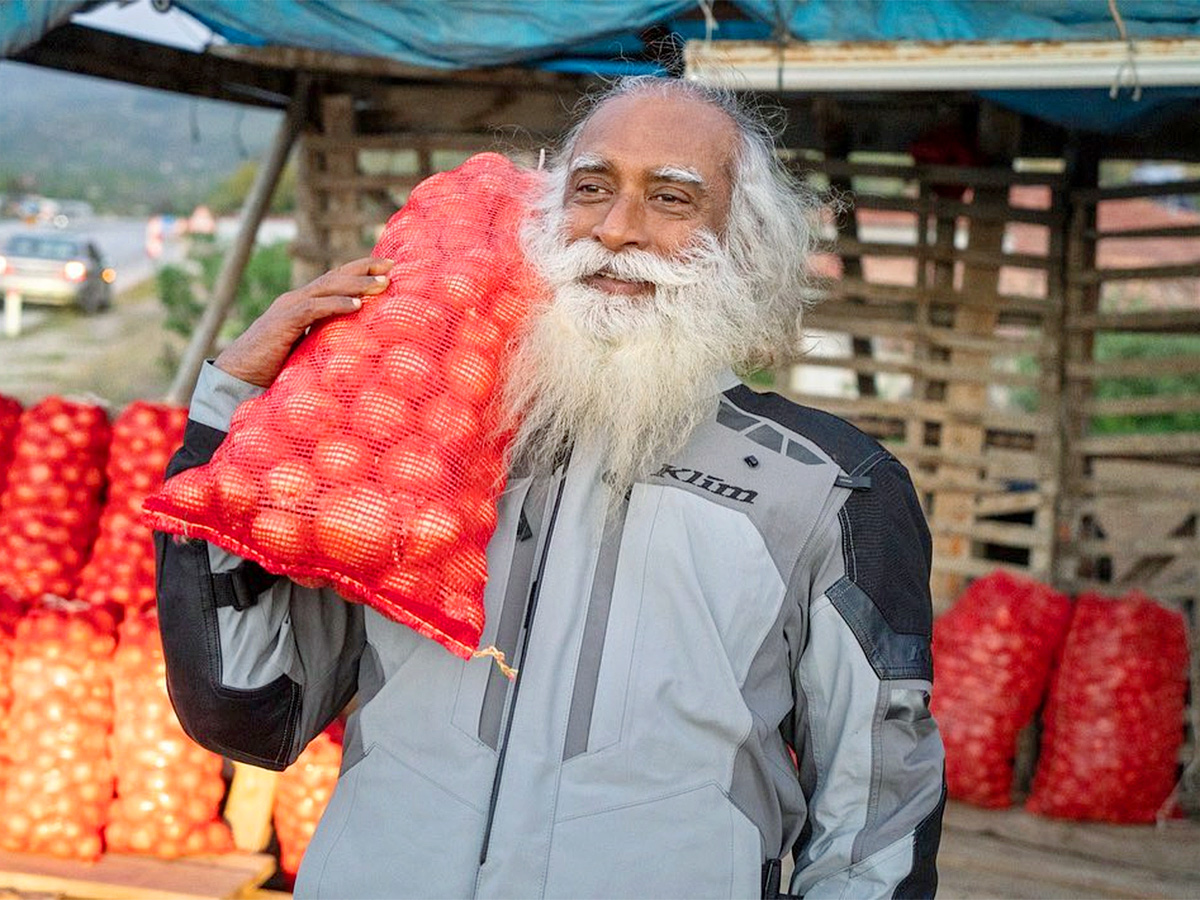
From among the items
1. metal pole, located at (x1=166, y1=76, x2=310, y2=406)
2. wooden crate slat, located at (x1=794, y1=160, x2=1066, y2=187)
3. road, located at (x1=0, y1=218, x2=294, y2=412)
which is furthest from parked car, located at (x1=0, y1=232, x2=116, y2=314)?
wooden crate slat, located at (x1=794, y1=160, x2=1066, y2=187)

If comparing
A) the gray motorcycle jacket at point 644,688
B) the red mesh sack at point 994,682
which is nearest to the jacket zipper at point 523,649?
the gray motorcycle jacket at point 644,688

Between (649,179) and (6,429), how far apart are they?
2.25 metres

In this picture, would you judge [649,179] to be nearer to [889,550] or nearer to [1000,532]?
[889,550]

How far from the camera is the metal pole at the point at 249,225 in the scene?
5.42m

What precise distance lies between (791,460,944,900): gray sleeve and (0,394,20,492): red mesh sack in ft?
8.12

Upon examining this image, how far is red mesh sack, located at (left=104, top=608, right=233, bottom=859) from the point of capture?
3119mm

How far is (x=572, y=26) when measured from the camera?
3.68 metres

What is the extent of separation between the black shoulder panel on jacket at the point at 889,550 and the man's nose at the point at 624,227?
0.48 m

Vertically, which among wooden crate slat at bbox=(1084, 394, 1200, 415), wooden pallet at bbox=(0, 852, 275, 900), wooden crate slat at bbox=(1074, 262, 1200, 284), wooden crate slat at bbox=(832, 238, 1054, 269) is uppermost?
wooden crate slat at bbox=(832, 238, 1054, 269)

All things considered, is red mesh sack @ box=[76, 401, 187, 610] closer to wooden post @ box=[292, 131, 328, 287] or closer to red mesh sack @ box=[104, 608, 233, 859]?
red mesh sack @ box=[104, 608, 233, 859]

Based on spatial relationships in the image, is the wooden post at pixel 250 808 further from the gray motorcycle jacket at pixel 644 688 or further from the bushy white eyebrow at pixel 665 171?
the bushy white eyebrow at pixel 665 171

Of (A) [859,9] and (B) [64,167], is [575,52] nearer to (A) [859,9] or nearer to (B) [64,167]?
(A) [859,9]

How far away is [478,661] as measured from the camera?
173 centimetres

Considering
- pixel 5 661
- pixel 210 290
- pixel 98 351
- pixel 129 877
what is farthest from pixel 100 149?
pixel 129 877
